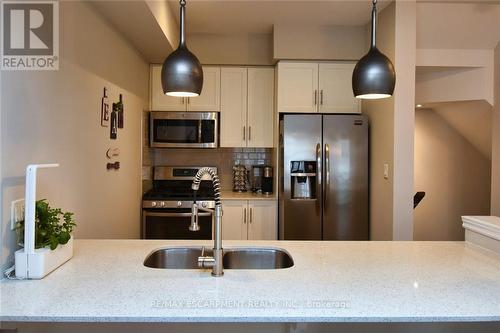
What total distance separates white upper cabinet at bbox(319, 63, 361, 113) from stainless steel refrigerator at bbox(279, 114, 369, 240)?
0.32 m

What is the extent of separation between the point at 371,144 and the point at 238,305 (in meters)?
2.54

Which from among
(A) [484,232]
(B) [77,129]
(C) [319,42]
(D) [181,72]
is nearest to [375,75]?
(D) [181,72]

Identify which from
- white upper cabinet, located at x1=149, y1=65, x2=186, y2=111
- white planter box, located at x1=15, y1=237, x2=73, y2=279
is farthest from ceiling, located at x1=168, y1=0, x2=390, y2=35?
white planter box, located at x1=15, y1=237, x2=73, y2=279

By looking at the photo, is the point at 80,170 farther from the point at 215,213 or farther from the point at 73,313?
the point at 73,313

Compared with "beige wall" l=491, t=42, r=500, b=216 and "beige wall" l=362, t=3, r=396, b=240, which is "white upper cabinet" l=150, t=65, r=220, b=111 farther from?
"beige wall" l=491, t=42, r=500, b=216

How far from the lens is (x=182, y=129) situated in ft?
12.3

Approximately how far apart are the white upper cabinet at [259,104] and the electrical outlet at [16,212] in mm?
2614

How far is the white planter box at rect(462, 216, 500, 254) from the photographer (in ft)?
5.50

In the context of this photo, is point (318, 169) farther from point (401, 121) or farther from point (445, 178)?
point (445, 178)

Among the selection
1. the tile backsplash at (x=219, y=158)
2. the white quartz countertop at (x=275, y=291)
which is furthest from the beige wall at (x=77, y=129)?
the tile backsplash at (x=219, y=158)

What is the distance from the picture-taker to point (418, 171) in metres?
4.65

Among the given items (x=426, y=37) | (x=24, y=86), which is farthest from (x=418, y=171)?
(x=24, y=86)

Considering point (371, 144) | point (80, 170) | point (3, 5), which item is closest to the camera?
point (3, 5)

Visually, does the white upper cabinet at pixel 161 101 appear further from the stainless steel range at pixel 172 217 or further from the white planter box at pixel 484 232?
the white planter box at pixel 484 232
